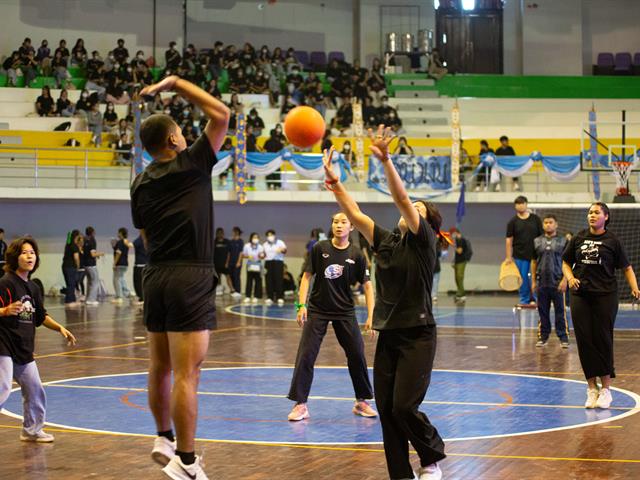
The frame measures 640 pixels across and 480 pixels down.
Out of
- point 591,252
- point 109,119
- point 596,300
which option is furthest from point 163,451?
point 109,119

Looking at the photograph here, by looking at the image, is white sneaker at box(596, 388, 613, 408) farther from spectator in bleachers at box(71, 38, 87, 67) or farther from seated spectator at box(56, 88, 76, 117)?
spectator in bleachers at box(71, 38, 87, 67)

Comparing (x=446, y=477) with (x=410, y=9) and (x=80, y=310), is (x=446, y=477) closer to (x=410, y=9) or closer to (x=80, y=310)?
(x=80, y=310)

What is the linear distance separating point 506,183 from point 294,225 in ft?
23.0

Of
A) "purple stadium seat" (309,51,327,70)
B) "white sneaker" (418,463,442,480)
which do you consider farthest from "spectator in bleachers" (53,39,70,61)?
"white sneaker" (418,463,442,480)

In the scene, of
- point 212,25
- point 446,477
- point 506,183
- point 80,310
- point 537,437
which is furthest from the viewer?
point 212,25

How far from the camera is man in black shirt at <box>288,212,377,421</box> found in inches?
390

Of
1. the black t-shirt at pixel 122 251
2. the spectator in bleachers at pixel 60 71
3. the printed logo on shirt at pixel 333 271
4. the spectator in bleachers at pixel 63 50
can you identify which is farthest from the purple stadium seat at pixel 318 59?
the printed logo on shirt at pixel 333 271

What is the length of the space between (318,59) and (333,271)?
29.9 metres

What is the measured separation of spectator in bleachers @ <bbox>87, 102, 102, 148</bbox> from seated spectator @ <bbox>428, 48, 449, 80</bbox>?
13.2m

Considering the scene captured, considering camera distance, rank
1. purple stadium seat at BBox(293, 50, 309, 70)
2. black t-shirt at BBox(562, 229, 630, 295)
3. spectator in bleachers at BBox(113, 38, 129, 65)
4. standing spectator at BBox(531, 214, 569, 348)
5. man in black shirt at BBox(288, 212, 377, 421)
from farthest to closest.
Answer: purple stadium seat at BBox(293, 50, 309, 70) < spectator in bleachers at BBox(113, 38, 129, 65) < standing spectator at BBox(531, 214, 569, 348) < black t-shirt at BBox(562, 229, 630, 295) < man in black shirt at BBox(288, 212, 377, 421)

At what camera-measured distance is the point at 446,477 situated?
24.1 ft

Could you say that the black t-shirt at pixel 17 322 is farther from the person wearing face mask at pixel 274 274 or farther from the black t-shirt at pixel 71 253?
the person wearing face mask at pixel 274 274

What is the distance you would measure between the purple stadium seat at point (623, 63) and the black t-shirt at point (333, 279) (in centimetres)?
3187

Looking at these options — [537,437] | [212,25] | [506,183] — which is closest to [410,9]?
[212,25]
